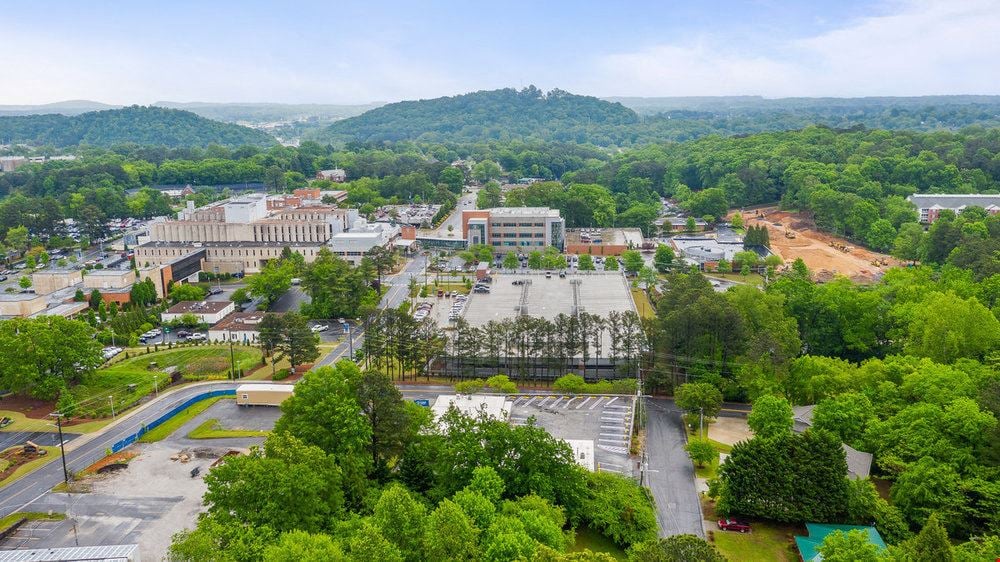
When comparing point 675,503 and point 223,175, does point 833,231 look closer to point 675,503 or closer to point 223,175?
point 675,503

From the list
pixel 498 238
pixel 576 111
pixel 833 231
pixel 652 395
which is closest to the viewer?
pixel 652 395

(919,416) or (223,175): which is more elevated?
(223,175)

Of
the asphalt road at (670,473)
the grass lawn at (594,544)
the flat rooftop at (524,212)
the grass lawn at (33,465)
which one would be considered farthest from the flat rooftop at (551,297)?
the grass lawn at (33,465)

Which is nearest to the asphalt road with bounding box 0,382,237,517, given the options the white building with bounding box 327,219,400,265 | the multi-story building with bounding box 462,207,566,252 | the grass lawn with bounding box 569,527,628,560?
the grass lawn with bounding box 569,527,628,560

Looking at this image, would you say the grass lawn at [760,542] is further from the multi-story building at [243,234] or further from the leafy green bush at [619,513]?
the multi-story building at [243,234]

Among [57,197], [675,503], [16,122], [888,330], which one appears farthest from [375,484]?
[16,122]
